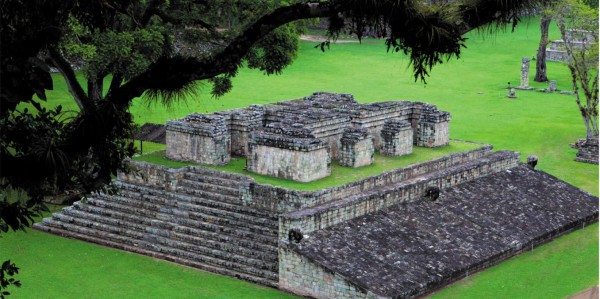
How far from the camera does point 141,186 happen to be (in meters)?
23.9

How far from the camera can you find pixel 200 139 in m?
24.0

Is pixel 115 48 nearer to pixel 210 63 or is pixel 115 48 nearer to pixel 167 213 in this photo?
pixel 167 213

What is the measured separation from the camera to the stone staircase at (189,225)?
69.7 ft

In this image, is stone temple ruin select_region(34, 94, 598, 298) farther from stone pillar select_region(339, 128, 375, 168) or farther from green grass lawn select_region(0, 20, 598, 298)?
green grass lawn select_region(0, 20, 598, 298)

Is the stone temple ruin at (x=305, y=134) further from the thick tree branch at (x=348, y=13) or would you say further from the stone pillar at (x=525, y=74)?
the stone pillar at (x=525, y=74)

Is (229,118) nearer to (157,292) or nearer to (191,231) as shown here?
(191,231)

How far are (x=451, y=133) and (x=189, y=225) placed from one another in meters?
13.3

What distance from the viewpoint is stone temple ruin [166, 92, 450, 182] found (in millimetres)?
22531

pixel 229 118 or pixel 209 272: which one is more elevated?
pixel 229 118

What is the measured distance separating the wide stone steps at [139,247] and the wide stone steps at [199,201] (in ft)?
4.13

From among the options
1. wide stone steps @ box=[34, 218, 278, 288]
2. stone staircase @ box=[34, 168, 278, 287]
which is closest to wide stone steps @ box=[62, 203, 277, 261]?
stone staircase @ box=[34, 168, 278, 287]

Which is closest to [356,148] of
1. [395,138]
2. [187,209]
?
[395,138]

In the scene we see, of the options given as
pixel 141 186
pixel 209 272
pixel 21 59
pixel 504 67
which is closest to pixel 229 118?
pixel 141 186

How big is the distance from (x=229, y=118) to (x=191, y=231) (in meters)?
3.35
